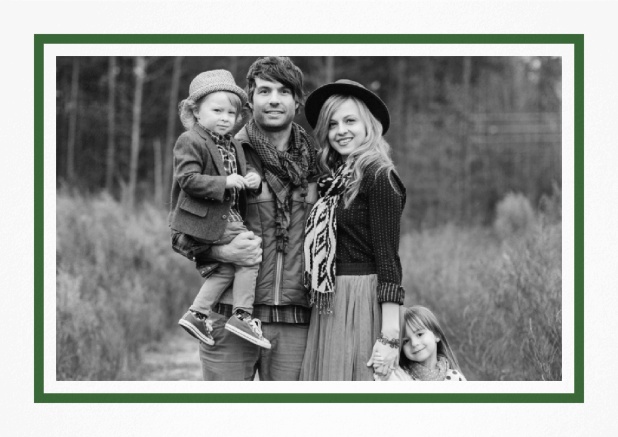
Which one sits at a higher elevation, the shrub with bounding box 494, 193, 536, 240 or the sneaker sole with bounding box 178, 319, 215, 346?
the shrub with bounding box 494, 193, 536, 240

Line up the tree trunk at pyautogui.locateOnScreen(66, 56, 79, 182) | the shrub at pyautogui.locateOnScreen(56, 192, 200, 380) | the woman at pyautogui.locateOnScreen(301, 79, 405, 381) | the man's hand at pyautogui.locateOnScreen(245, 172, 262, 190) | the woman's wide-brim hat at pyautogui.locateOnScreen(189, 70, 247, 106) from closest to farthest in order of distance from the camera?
the woman at pyautogui.locateOnScreen(301, 79, 405, 381)
the man's hand at pyautogui.locateOnScreen(245, 172, 262, 190)
the woman's wide-brim hat at pyautogui.locateOnScreen(189, 70, 247, 106)
the shrub at pyautogui.locateOnScreen(56, 192, 200, 380)
the tree trunk at pyautogui.locateOnScreen(66, 56, 79, 182)

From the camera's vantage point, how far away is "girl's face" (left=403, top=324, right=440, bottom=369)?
3469mm

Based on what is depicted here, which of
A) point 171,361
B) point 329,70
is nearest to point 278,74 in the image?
point 171,361

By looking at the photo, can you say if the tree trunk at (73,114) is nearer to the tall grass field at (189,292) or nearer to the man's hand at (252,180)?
the tall grass field at (189,292)

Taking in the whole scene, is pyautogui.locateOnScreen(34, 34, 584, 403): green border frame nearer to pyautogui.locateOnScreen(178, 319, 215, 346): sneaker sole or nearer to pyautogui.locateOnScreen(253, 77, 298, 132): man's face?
pyautogui.locateOnScreen(178, 319, 215, 346): sneaker sole

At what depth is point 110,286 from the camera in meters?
7.72

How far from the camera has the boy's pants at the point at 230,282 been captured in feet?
10.7

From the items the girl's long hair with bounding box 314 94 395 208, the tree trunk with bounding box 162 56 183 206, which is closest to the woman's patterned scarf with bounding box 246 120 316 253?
the girl's long hair with bounding box 314 94 395 208

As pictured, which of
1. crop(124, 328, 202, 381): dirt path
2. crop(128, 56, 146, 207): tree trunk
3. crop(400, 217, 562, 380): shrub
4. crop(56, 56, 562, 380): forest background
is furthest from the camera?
crop(128, 56, 146, 207): tree trunk

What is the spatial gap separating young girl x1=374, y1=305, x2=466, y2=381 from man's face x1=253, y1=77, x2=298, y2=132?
103 cm

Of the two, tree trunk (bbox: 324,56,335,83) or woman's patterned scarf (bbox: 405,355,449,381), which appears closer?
woman's patterned scarf (bbox: 405,355,449,381)
